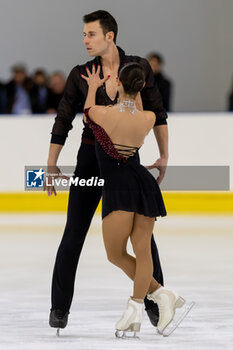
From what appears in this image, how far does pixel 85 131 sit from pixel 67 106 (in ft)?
0.41

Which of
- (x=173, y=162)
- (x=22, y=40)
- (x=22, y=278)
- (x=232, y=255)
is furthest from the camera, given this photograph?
(x=22, y=40)

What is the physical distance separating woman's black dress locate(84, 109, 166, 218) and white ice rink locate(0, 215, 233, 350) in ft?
1.81

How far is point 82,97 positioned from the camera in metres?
4.13

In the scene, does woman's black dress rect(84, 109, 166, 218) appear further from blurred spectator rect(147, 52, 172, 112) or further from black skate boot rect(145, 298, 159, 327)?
blurred spectator rect(147, 52, 172, 112)

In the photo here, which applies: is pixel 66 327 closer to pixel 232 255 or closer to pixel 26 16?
pixel 232 255

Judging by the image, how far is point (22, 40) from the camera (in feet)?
42.9

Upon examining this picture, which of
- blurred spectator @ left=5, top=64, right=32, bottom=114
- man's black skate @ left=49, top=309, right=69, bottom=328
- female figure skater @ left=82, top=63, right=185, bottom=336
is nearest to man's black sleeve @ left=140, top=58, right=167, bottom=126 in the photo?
female figure skater @ left=82, top=63, right=185, bottom=336

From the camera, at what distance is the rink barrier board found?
29.2 ft

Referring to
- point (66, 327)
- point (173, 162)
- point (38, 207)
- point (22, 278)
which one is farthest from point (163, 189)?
point (66, 327)

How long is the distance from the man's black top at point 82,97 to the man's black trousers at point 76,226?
0.11m

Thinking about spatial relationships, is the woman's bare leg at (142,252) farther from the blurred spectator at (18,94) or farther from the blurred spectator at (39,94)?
the blurred spectator at (18,94)

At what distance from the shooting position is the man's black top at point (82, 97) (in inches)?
160

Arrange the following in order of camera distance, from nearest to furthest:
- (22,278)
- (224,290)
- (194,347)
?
1. (194,347)
2. (224,290)
3. (22,278)

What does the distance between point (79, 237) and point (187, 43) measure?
9.62 metres
